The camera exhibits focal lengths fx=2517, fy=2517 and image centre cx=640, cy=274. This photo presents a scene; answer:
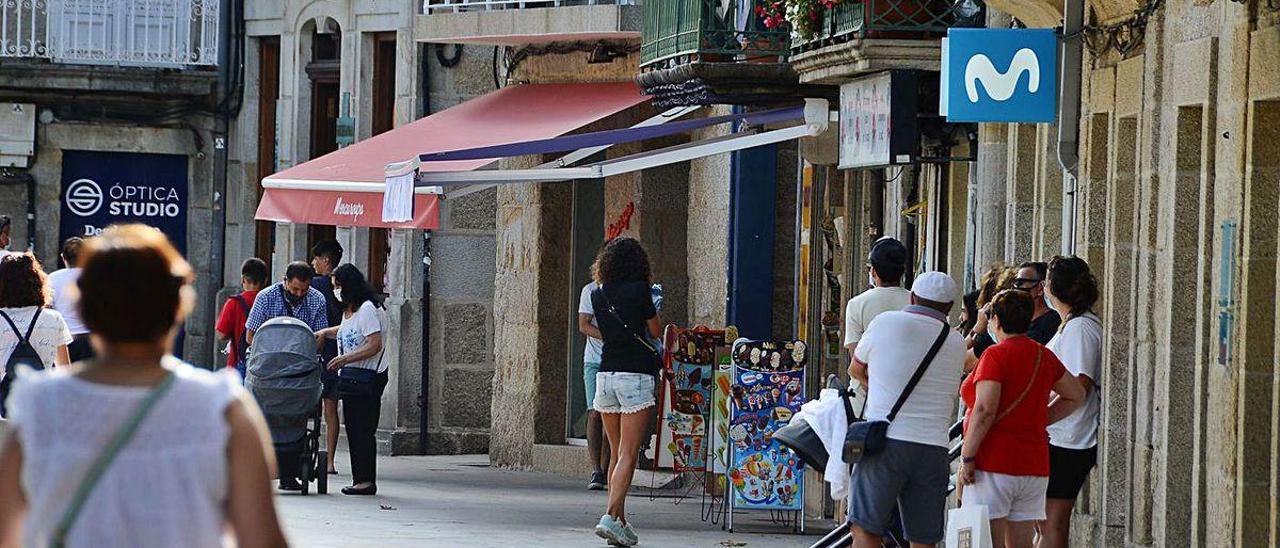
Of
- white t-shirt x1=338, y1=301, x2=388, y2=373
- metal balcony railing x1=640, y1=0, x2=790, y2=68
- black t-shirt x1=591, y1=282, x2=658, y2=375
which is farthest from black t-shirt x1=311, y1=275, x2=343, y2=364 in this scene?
black t-shirt x1=591, y1=282, x2=658, y2=375

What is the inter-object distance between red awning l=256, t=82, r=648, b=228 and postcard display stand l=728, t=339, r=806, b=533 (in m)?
3.35

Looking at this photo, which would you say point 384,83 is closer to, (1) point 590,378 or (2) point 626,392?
(1) point 590,378

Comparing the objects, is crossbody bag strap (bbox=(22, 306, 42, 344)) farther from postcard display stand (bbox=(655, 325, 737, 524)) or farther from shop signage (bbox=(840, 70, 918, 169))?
postcard display stand (bbox=(655, 325, 737, 524))

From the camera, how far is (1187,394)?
1025 centimetres

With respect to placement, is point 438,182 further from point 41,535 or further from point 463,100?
point 41,535

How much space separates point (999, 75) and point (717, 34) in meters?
4.22

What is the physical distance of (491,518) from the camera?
15164 mm

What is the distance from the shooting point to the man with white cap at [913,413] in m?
9.59

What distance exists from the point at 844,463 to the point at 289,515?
16.8 ft

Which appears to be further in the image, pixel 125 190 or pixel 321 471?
pixel 125 190

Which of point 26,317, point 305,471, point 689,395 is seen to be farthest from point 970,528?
point 305,471

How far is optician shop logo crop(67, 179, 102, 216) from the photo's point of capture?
2772 centimetres

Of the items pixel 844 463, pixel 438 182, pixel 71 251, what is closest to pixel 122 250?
pixel 844 463

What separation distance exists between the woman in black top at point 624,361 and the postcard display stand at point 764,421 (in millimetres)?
768
